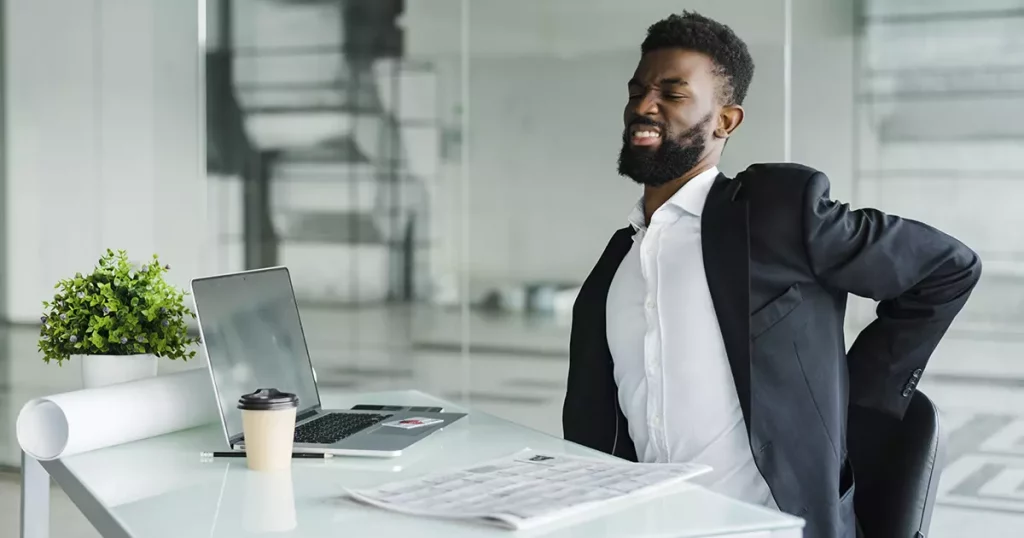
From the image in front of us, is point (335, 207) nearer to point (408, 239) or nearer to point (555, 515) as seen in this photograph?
point (408, 239)

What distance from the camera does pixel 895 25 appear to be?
3.84 m

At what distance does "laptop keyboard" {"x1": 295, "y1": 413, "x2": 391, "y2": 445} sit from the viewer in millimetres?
1932

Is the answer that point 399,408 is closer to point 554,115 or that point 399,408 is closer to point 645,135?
point 645,135

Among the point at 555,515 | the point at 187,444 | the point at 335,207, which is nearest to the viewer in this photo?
the point at 555,515

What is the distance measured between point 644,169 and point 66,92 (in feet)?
12.1

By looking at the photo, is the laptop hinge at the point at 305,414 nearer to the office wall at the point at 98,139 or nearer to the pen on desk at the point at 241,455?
the pen on desk at the point at 241,455

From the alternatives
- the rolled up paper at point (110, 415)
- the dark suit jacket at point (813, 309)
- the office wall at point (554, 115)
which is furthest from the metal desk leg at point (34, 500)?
the office wall at point (554, 115)

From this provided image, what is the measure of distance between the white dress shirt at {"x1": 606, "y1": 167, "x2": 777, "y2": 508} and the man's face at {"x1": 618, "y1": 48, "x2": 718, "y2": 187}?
58mm

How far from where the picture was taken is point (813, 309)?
2.03 m

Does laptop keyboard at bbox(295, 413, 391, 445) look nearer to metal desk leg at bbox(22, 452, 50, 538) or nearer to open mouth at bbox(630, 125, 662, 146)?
metal desk leg at bbox(22, 452, 50, 538)

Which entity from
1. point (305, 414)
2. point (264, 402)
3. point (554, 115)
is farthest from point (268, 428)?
point (554, 115)

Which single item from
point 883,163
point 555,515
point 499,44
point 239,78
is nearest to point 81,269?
point 239,78

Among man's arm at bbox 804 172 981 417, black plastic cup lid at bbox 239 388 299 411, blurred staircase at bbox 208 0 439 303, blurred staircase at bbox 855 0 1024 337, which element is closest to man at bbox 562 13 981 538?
man's arm at bbox 804 172 981 417

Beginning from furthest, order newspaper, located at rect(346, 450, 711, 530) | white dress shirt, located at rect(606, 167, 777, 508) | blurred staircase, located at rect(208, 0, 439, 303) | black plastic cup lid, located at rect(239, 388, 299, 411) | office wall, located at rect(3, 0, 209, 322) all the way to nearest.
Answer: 1. office wall, located at rect(3, 0, 209, 322)
2. blurred staircase, located at rect(208, 0, 439, 303)
3. white dress shirt, located at rect(606, 167, 777, 508)
4. black plastic cup lid, located at rect(239, 388, 299, 411)
5. newspaper, located at rect(346, 450, 711, 530)
